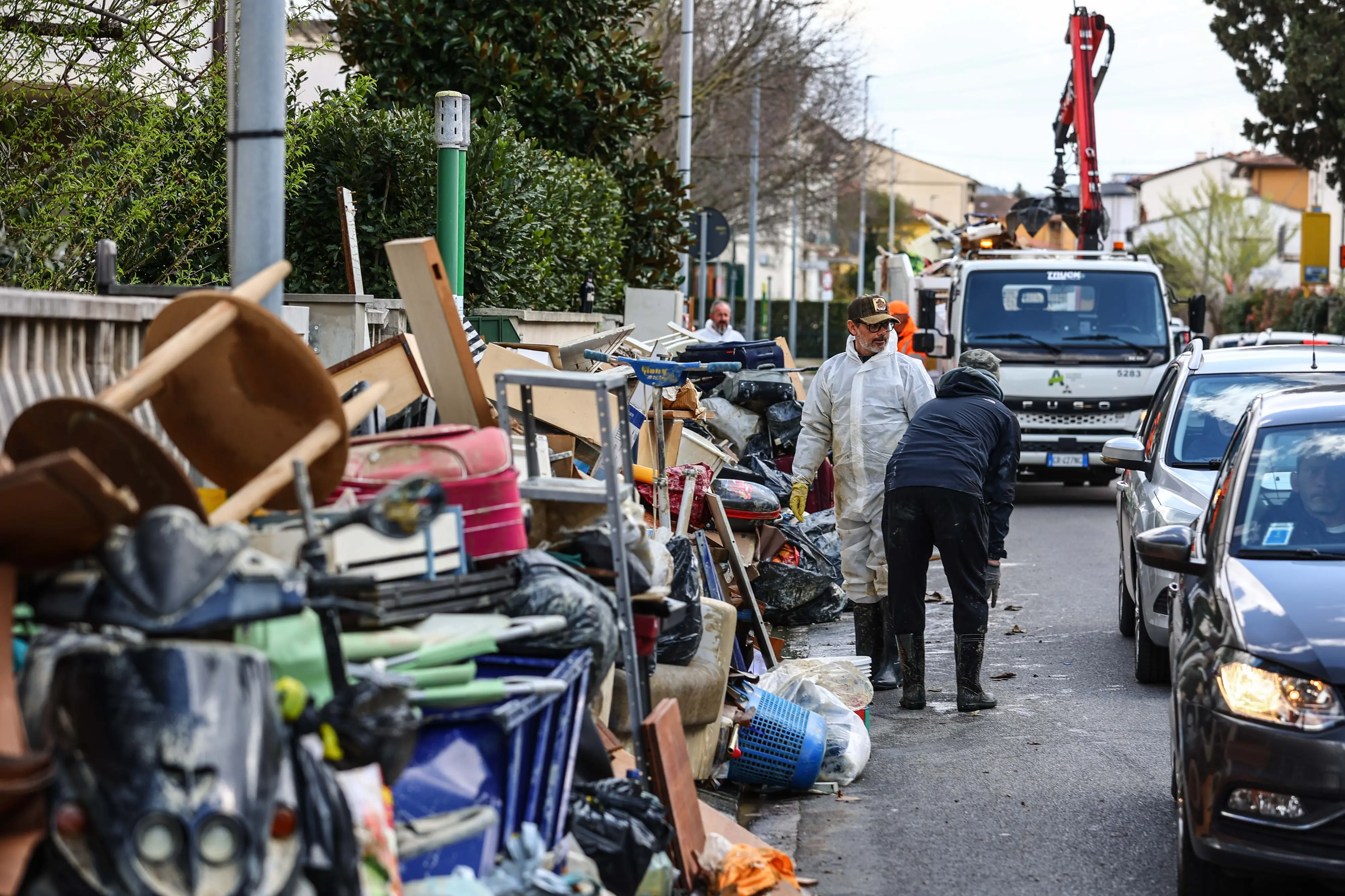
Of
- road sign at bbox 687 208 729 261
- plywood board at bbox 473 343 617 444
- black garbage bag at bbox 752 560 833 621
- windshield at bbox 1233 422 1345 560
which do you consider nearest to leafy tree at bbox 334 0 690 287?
road sign at bbox 687 208 729 261

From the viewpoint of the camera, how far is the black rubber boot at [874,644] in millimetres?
8383

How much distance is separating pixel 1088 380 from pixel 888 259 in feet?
20.8

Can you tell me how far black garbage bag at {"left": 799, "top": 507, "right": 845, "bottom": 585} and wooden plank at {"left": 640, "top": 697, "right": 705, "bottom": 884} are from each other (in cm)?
499

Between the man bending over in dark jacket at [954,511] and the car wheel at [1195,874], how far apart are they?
115 inches

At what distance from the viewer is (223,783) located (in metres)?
2.85

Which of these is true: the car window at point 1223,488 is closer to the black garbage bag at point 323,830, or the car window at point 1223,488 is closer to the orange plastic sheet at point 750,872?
the orange plastic sheet at point 750,872

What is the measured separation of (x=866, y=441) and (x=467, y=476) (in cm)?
449

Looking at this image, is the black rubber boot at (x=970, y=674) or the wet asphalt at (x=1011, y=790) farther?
the black rubber boot at (x=970, y=674)

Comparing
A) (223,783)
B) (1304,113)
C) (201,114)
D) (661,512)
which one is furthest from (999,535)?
(1304,113)

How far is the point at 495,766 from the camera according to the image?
3.71 meters

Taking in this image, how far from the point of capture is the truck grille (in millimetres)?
17125

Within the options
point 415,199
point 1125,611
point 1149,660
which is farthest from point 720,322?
point 1149,660

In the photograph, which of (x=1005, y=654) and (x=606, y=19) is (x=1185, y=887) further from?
(x=606, y=19)

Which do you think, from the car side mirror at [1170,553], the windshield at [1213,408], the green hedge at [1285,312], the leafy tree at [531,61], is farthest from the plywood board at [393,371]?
the green hedge at [1285,312]
